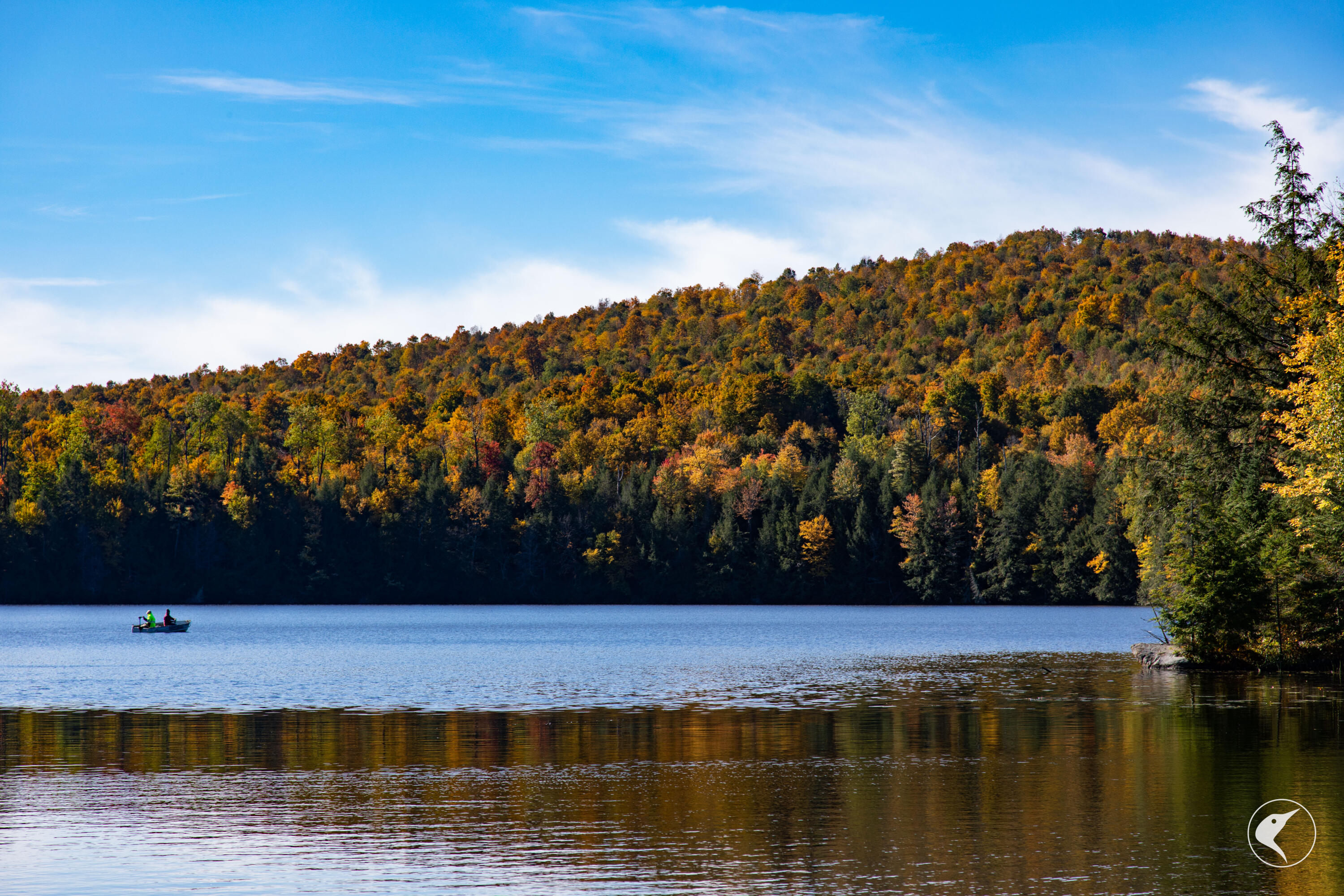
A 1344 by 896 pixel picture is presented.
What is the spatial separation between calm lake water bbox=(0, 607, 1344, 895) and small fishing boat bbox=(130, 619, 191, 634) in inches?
1265

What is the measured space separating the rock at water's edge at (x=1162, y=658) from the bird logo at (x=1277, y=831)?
25369mm

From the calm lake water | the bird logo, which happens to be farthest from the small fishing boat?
the bird logo

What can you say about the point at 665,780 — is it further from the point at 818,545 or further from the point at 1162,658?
the point at 818,545

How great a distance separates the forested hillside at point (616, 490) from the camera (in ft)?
422

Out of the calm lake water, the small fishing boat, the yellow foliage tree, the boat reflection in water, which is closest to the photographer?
the boat reflection in water

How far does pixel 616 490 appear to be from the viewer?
14550cm

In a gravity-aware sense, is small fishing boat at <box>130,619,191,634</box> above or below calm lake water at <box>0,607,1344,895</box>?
below

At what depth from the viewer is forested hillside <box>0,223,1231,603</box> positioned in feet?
422

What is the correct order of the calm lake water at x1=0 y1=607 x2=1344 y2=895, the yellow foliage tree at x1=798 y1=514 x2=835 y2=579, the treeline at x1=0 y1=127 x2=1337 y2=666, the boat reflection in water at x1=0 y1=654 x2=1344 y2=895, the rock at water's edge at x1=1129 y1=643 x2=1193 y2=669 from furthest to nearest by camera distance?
the yellow foliage tree at x1=798 y1=514 x2=835 y2=579 → the treeline at x1=0 y1=127 x2=1337 y2=666 → the rock at water's edge at x1=1129 y1=643 x2=1193 y2=669 → the calm lake water at x1=0 y1=607 x2=1344 y2=895 → the boat reflection in water at x1=0 y1=654 x2=1344 y2=895

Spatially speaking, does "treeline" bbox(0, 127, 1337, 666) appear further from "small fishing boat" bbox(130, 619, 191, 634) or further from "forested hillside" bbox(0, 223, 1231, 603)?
"small fishing boat" bbox(130, 619, 191, 634)

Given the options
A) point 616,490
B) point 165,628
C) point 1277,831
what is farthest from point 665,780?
point 616,490

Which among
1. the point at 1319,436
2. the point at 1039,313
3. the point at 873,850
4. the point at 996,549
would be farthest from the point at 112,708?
the point at 1039,313

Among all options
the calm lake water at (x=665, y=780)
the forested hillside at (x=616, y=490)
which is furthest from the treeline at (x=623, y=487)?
the calm lake water at (x=665, y=780)

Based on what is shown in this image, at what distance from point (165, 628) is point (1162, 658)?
58.9 m
